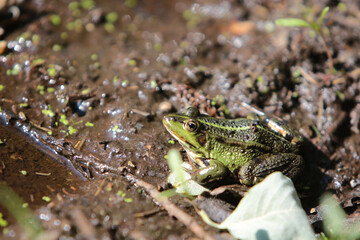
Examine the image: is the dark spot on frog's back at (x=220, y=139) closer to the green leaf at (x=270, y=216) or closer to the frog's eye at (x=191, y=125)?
the frog's eye at (x=191, y=125)

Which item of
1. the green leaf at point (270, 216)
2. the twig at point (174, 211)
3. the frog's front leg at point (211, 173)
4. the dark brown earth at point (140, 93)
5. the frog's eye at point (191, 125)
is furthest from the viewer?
the frog's eye at point (191, 125)

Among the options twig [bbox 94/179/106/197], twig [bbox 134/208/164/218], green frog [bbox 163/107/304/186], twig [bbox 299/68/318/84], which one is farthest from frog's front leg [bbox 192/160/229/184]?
twig [bbox 299/68/318/84]

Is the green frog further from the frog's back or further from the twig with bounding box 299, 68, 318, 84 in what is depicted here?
the twig with bounding box 299, 68, 318, 84

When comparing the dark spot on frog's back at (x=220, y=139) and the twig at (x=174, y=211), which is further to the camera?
the dark spot on frog's back at (x=220, y=139)

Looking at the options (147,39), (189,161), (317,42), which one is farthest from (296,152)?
(147,39)

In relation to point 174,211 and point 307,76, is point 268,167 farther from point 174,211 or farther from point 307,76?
point 307,76

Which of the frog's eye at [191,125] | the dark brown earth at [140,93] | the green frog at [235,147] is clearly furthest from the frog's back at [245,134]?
the dark brown earth at [140,93]

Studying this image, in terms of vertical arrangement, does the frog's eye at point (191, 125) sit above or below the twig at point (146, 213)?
above

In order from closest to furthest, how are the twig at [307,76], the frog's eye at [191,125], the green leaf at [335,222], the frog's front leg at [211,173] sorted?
the green leaf at [335,222], the frog's front leg at [211,173], the frog's eye at [191,125], the twig at [307,76]
